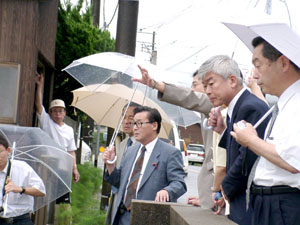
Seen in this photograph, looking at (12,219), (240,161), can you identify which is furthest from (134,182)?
(240,161)

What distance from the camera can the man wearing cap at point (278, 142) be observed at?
3.08 meters

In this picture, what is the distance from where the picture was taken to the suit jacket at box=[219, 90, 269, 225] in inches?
143

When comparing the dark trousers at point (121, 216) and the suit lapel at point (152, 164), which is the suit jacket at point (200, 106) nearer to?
the suit lapel at point (152, 164)

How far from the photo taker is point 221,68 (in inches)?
159

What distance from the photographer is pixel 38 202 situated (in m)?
6.33

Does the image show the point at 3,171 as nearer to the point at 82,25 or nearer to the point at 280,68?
the point at 280,68

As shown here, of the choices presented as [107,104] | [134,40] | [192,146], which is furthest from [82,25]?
[192,146]

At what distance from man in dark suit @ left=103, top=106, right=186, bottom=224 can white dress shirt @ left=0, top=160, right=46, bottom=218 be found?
78 centimetres

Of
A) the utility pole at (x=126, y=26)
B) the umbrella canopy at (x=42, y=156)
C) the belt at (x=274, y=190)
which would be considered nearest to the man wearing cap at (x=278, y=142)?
the belt at (x=274, y=190)

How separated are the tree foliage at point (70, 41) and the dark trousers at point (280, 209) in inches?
304

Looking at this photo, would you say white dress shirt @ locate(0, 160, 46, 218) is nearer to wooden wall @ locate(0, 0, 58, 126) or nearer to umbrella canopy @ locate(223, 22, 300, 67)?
wooden wall @ locate(0, 0, 58, 126)

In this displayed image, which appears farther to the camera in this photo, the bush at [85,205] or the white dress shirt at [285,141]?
the bush at [85,205]

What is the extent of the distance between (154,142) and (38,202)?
4.92ft

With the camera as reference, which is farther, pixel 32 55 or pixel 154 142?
pixel 32 55
